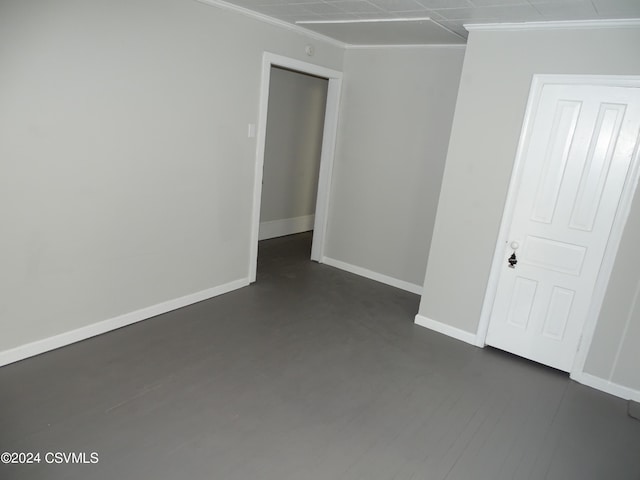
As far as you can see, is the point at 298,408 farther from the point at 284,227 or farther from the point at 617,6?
the point at 284,227

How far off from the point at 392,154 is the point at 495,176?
1498 millimetres

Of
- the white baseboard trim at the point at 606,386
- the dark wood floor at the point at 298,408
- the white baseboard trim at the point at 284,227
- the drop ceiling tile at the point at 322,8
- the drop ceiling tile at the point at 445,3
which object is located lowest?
the dark wood floor at the point at 298,408

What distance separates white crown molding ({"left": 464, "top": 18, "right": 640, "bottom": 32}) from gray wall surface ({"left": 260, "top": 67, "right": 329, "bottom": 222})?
10.0 ft

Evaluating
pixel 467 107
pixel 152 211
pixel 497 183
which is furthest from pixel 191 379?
pixel 467 107

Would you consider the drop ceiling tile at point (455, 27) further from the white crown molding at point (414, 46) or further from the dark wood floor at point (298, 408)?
the dark wood floor at point (298, 408)

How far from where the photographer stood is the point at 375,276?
5.13 m

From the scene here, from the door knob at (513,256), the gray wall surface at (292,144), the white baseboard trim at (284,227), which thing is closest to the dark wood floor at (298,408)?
the door knob at (513,256)

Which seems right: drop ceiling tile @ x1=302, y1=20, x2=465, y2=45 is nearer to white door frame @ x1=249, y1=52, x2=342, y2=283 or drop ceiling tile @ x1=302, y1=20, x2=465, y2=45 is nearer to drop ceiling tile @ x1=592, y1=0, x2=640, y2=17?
white door frame @ x1=249, y1=52, x2=342, y2=283

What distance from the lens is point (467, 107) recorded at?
142 inches

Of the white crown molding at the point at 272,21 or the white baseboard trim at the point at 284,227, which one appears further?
the white baseboard trim at the point at 284,227

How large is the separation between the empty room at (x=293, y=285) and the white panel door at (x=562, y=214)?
0.02 metres

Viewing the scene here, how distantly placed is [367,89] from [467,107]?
5.20ft

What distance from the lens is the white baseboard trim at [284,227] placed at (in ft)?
20.6

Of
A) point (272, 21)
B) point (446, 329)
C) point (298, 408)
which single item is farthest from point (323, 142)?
point (298, 408)
